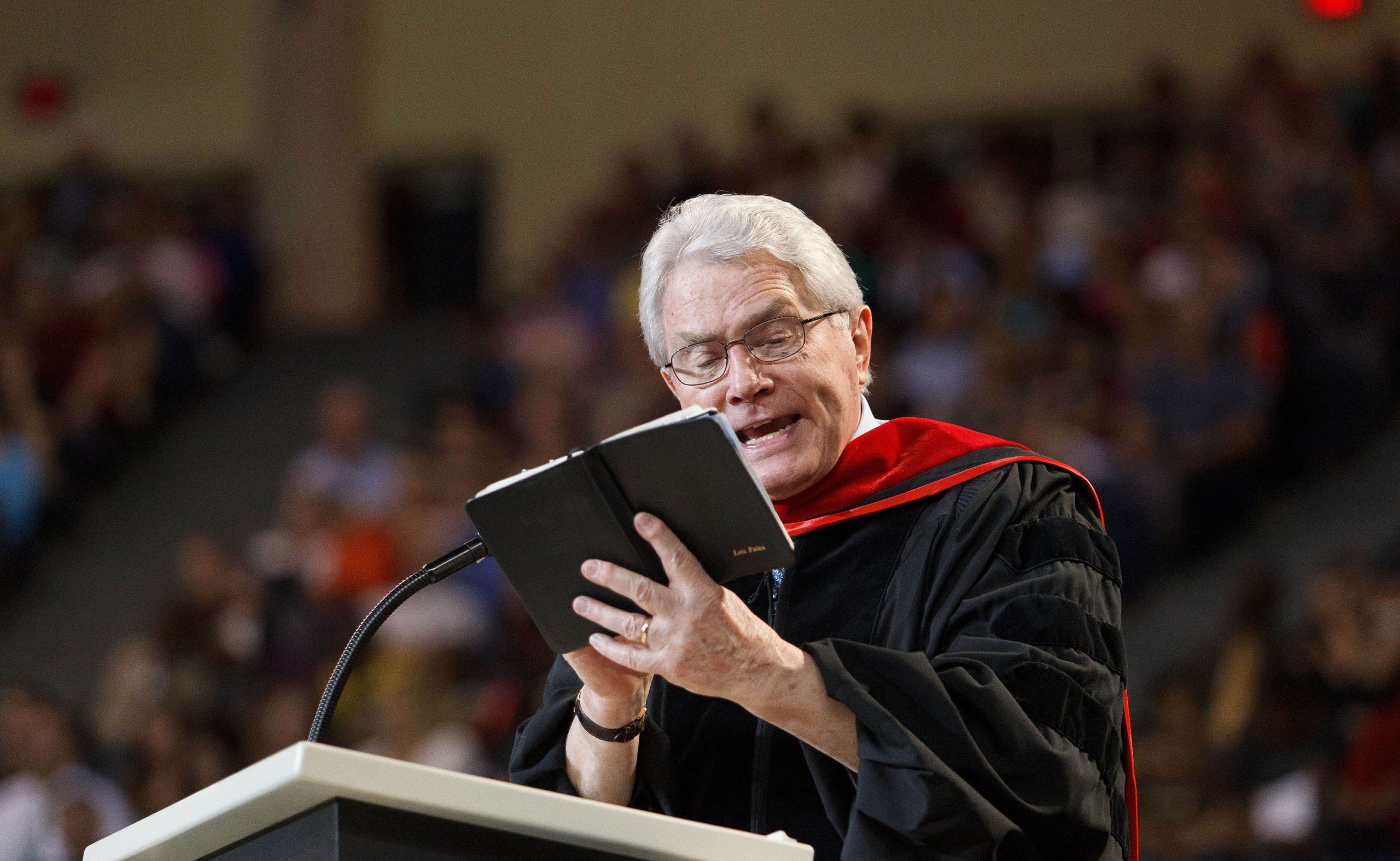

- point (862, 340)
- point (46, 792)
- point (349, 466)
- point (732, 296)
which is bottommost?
point (46, 792)

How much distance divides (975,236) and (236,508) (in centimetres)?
414

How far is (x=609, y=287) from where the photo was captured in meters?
8.66

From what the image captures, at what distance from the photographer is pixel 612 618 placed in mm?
1862

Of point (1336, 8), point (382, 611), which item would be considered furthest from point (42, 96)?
point (382, 611)

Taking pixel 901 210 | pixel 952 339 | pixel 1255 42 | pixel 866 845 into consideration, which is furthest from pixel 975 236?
pixel 866 845

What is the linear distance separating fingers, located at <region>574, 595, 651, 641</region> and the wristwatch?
12.0 inches

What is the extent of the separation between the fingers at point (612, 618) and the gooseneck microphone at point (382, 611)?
0.15m

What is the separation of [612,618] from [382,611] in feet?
1.02

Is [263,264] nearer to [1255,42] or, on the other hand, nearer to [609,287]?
[609,287]

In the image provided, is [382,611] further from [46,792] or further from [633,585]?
[46,792]

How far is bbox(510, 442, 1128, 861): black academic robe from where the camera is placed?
1863mm

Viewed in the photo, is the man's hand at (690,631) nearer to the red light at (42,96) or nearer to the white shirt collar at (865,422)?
the white shirt collar at (865,422)

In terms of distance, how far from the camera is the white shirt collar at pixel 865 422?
2.51 m

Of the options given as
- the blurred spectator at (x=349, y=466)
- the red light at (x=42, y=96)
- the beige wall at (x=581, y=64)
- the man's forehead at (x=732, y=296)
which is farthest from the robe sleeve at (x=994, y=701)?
the red light at (x=42, y=96)
